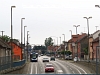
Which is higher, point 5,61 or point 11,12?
point 11,12

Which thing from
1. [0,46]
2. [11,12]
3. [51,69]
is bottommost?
[51,69]

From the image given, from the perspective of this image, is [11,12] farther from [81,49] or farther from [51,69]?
[81,49]

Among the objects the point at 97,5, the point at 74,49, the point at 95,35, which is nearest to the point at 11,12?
the point at 97,5

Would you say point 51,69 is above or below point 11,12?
below

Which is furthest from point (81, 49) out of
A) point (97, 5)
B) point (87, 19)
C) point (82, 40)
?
point (97, 5)

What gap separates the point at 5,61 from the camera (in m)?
45.6

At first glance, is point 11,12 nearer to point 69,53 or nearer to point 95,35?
point 95,35

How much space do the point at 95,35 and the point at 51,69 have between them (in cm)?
4455

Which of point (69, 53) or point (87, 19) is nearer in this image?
point (87, 19)

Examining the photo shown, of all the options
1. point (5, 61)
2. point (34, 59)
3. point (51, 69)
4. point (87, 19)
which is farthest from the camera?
point (34, 59)

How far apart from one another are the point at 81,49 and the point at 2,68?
96858mm

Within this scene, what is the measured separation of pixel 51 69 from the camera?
6562 cm

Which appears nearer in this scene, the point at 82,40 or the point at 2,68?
the point at 2,68

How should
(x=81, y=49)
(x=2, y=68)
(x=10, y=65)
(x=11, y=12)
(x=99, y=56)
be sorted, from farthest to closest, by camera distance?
(x=81, y=49)
(x=11, y=12)
(x=10, y=65)
(x=2, y=68)
(x=99, y=56)
